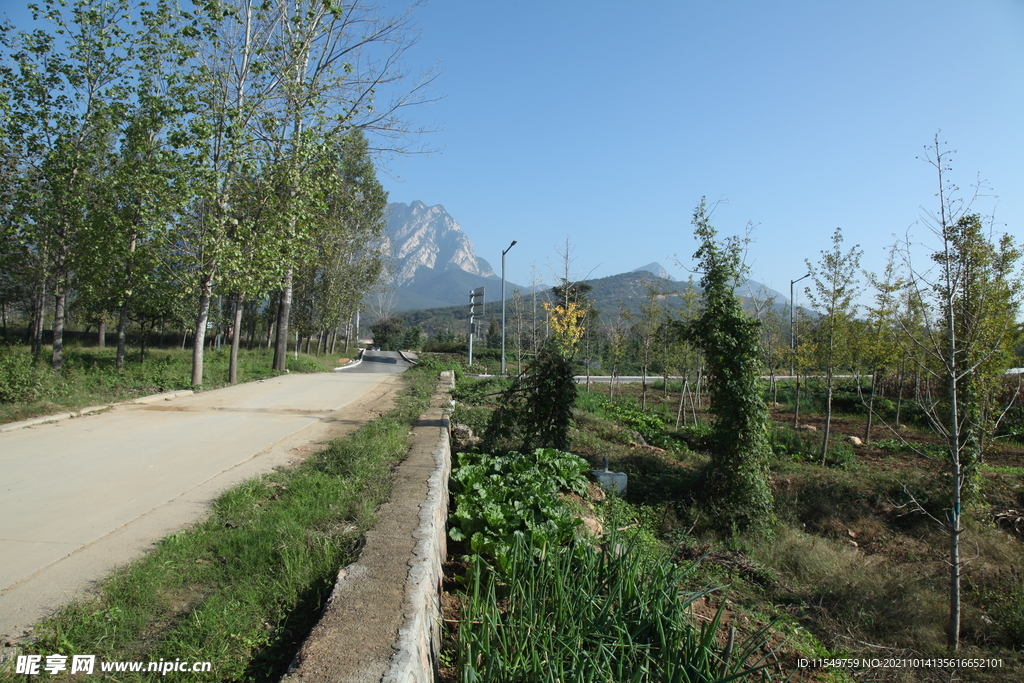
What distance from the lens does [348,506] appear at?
15.1ft

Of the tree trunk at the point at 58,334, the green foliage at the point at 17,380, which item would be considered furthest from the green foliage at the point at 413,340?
the green foliage at the point at 17,380

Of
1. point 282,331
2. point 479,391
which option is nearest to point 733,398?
point 479,391

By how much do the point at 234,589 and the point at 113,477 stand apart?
3.30m

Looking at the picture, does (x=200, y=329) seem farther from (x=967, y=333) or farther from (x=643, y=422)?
(x=967, y=333)

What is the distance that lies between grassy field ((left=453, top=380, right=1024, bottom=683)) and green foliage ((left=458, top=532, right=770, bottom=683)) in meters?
0.37

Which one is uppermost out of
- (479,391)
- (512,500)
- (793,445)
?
(479,391)

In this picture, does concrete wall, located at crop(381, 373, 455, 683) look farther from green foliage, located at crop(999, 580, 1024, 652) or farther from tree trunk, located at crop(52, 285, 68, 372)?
tree trunk, located at crop(52, 285, 68, 372)

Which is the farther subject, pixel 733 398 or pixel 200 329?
pixel 200 329

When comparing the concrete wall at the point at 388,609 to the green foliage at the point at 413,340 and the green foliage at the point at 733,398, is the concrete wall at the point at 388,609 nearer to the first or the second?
the green foliage at the point at 733,398

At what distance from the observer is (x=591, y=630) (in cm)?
307

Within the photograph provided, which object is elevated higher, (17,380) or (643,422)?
(17,380)

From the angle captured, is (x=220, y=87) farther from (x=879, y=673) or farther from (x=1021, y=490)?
(x=1021, y=490)

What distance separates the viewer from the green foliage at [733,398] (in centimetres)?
723

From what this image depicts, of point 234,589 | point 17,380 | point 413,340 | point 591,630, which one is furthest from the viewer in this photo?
point 413,340
